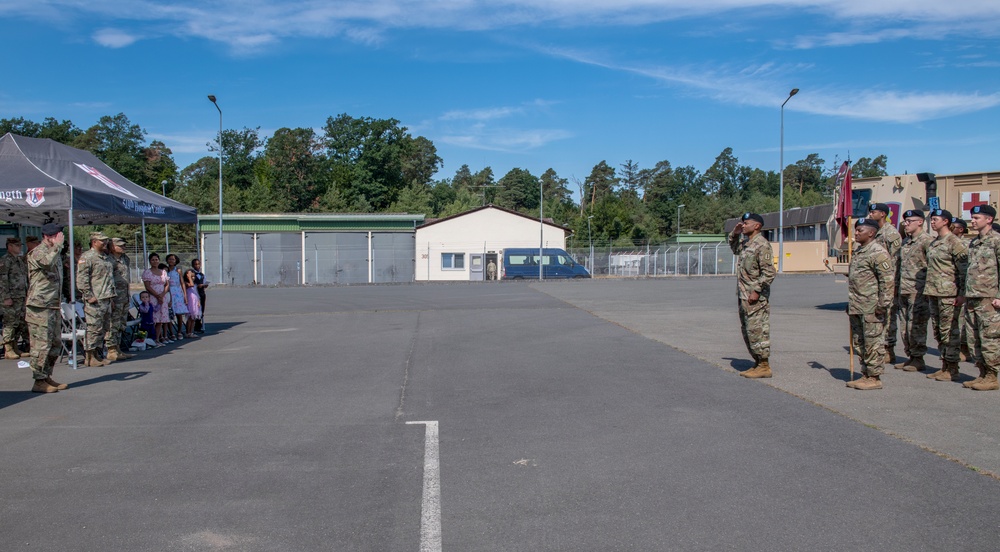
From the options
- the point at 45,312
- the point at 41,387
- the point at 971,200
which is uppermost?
the point at 971,200

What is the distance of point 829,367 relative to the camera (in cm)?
984

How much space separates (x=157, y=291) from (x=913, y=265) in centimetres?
1253

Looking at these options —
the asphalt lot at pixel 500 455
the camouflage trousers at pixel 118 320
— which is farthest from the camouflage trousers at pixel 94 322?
the camouflage trousers at pixel 118 320

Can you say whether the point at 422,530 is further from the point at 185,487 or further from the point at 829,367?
the point at 829,367

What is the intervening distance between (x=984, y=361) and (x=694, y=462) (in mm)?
4714

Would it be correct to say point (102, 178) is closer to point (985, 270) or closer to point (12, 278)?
point (12, 278)

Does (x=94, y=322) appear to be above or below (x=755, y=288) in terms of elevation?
below

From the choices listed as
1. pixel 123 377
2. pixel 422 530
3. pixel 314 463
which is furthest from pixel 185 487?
pixel 123 377

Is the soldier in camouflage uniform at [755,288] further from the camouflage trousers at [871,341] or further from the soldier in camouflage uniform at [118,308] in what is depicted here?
the soldier in camouflage uniform at [118,308]

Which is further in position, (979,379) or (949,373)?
(949,373)

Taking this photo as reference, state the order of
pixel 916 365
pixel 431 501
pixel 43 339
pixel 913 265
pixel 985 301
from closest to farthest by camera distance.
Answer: pixel 431 501 < pixel 985 301 < pixel 43 339 < pixel 916 365 < pixel 913 265

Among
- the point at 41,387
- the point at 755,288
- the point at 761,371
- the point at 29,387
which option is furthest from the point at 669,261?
the point at 41,387

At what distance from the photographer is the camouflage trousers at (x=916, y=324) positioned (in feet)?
31.3

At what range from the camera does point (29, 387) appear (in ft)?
29.6
